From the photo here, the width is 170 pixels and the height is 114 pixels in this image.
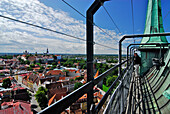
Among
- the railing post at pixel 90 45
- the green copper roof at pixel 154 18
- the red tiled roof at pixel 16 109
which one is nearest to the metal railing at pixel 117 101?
the railing post at pixel 90 45

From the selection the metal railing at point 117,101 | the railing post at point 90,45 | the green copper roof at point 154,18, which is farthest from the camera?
the green copper roof at point 154,18

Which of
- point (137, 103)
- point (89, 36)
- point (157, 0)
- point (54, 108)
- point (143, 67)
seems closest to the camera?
point (54, 108)

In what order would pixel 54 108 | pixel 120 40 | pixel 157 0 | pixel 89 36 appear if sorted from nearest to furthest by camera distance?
1. pixel 54 108
2. pixel 89 36
3. pixel 120 40
4. pixel 157 0

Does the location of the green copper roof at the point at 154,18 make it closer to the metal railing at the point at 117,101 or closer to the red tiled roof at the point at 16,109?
the metal railing at the point at 117,101

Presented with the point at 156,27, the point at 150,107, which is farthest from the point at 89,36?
the point at 156,27

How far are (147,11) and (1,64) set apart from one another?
229 inches

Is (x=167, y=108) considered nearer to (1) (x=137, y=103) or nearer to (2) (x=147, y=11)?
(1) (x=137, y=103)

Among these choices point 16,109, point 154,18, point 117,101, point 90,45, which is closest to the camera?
point 90,45

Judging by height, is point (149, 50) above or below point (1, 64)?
above

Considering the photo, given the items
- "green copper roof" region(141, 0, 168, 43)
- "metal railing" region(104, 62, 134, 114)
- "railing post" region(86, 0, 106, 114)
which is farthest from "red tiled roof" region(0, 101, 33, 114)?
"green copper roof" region(141, 0, 168, 43)

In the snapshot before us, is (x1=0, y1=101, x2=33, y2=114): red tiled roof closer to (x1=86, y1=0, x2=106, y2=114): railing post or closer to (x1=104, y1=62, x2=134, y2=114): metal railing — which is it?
(x1=86, y1=0, x2=106, y2=114): railing post

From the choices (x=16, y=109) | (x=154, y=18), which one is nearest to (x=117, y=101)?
(x=16, y=109)

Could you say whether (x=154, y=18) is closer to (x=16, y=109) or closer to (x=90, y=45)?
(x=90, y=45)

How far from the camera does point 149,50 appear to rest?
4305 millimetres
